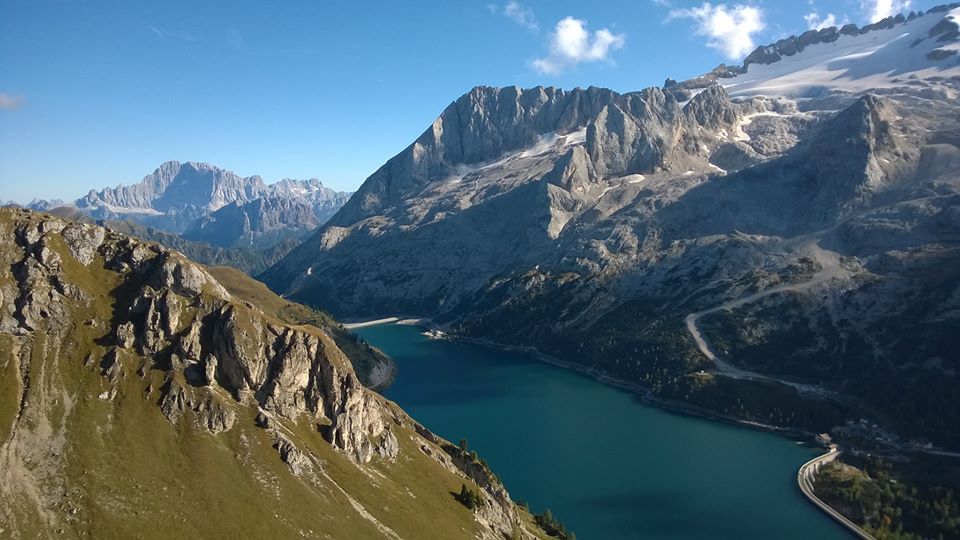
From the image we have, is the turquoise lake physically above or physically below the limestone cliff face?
below

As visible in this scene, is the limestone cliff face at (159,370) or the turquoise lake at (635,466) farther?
the turquoise lake at (635,466)

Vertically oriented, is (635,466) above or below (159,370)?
below

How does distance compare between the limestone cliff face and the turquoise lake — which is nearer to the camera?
the limestone cliff face

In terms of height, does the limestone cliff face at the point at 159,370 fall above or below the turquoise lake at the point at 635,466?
above

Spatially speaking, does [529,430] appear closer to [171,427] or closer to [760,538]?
[760,538]

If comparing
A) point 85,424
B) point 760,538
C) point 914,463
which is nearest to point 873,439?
point 914,463
